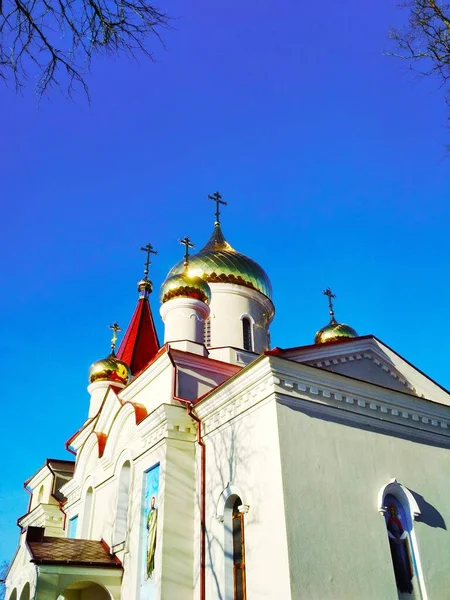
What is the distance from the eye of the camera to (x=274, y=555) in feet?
24.5

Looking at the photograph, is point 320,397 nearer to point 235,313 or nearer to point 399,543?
point 399,543

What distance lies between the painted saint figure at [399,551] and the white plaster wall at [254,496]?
2144 mm

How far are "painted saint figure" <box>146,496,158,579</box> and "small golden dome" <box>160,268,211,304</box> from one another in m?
4.94

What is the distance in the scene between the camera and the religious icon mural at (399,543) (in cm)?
837

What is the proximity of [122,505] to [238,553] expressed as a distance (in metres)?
3.47

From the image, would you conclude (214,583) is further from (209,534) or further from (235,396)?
(235,396)

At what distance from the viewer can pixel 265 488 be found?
805 centimetres

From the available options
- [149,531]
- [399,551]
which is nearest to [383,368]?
[399,551]

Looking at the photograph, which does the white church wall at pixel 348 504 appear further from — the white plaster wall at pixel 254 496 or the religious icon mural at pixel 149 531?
the religious icon mural at pixel 149 531

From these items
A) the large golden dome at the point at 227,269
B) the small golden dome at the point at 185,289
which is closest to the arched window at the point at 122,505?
the small golden dome at the point at 185,289

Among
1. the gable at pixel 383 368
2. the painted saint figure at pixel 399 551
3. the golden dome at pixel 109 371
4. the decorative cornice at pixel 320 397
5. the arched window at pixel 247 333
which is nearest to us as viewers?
the painted saint figure at pixel 399 551

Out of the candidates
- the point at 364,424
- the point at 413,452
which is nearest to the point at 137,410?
the point at 364,424

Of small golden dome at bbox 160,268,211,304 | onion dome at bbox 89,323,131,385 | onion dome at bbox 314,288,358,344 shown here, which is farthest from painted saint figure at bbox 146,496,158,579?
onion dome at bbox 314,288,358,344

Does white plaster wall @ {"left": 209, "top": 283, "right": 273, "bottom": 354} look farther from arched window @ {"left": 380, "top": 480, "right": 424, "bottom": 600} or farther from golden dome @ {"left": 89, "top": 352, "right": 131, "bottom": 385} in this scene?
arched window @ {"left": 380, "top": 480, "right": 424, "bottom": 600}
